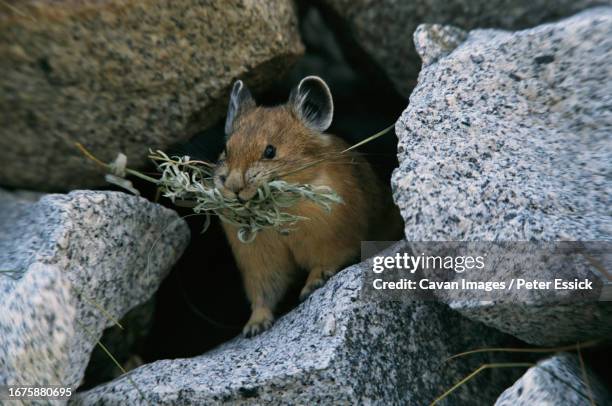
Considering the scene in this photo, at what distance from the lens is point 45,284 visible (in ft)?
14.1

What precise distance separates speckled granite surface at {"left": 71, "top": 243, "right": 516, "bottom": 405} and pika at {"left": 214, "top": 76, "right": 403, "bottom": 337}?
0.78m

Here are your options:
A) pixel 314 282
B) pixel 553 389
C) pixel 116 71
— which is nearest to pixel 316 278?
pixel 314 282

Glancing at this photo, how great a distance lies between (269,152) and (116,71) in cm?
134

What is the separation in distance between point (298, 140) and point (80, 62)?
180 centimetres

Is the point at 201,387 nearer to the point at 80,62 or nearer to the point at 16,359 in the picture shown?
the point at 16,359

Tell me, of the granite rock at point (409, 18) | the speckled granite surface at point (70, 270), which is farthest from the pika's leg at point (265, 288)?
the granite rock at point (409, 18)

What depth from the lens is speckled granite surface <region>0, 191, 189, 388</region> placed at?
4102mm

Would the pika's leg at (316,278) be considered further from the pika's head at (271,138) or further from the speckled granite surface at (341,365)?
the pika's head at (271,138)

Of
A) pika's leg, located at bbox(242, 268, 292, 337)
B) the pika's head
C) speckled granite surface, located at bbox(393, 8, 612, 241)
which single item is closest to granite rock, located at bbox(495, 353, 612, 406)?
speckled granite surface, located at bbox(393, 8, 612, 241)

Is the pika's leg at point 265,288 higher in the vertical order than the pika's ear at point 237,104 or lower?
lower

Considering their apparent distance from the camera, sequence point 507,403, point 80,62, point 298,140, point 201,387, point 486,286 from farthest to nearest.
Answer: point 298,140
point 80,62
point 201,387
point 486,286
point 507,403

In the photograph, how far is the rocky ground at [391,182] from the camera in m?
4.05

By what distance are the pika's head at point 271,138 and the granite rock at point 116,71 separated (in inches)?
12.8

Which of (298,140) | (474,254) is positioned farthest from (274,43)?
(474,254)
